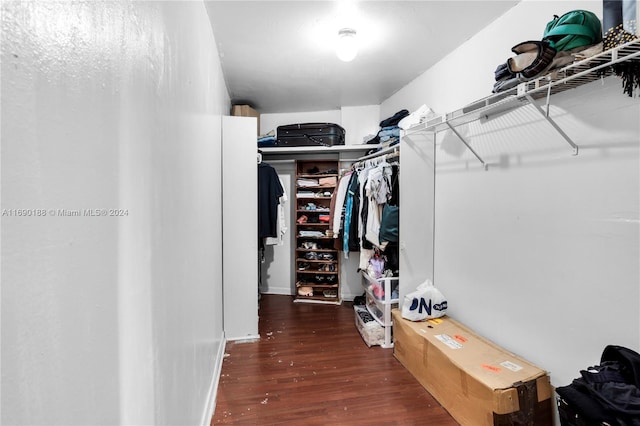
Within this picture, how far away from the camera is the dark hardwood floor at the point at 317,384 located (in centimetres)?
186

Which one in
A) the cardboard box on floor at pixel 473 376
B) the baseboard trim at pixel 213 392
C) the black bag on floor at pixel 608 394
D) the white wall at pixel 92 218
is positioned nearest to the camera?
the white wall at pixel 92 218

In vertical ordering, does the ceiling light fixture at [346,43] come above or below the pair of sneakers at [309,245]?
above

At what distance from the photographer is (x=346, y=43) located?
83.5 inches

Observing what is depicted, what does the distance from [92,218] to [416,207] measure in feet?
8.00

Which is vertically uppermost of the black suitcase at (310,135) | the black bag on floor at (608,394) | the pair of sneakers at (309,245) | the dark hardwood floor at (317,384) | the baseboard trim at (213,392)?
the black suitcase at (310,135)

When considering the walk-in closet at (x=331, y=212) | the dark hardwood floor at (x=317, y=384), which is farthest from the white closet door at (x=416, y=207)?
the dark hardwood floor at (x=317, y=384)

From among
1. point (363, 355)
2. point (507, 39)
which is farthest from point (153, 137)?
point (363, 355)

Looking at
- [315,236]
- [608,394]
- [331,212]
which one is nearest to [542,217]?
[608,394]

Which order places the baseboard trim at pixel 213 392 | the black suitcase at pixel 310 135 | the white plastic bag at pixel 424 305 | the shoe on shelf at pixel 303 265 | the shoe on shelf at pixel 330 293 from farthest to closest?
the shoe on shelf at pixel 303 265 < the shoe on shelf at pixel 330 293 < the black suitcase at pixel 310 135 < the white plastic bag at pixel 424 305 < the baseboard trim at pixel 213 392

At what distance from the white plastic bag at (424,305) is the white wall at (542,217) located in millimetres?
99

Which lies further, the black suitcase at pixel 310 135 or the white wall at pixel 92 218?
the black suitcase at pixel 310 135

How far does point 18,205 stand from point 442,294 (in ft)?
8.80

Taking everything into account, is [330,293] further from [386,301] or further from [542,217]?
[542,217]

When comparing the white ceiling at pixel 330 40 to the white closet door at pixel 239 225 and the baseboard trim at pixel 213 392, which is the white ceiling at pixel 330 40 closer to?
the white closet door at pixel 239 225
